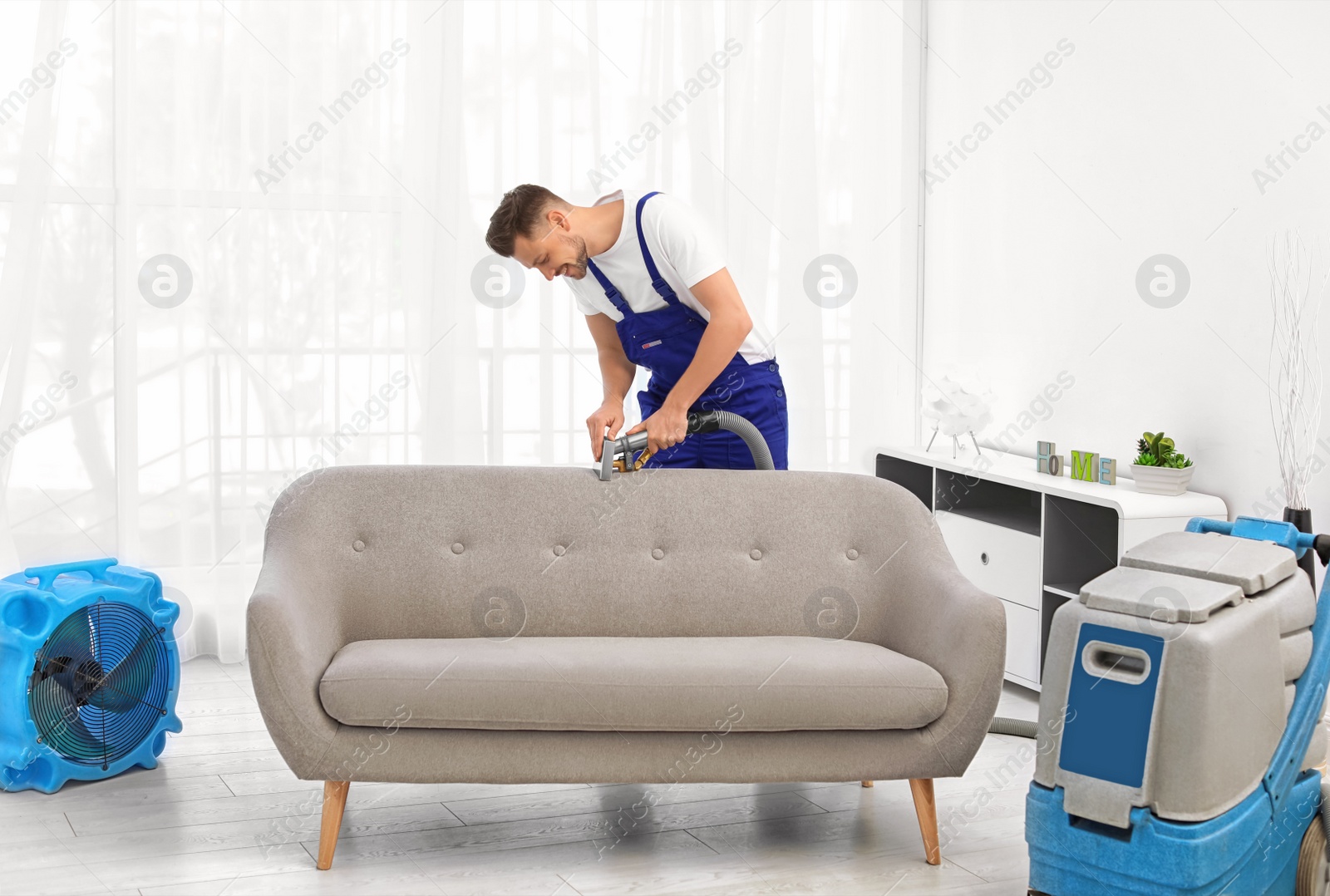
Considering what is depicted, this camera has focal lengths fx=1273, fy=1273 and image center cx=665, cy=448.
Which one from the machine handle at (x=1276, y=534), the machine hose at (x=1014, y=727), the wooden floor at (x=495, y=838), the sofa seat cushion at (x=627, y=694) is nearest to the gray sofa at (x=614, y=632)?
the sofa seat cushion at (x=627, y=694)

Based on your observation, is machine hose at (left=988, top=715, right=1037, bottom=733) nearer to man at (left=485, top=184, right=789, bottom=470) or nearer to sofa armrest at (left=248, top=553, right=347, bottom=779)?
man at (left=485, top=184, right=789, bottom=470)

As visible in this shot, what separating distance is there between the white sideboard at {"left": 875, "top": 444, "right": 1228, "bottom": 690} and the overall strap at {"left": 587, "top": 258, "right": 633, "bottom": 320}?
1.30 metres

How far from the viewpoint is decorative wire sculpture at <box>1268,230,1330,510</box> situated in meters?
3.07

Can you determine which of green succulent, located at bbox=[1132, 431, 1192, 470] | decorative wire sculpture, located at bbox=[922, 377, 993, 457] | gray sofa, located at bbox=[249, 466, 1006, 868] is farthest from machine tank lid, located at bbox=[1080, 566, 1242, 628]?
decorative wire sculpture, located at bbox=[922, 377, 993, 457]

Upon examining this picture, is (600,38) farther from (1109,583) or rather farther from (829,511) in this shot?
(1109,583)

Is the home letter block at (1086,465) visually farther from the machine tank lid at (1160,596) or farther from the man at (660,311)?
the machine tank lid at (1160,596)

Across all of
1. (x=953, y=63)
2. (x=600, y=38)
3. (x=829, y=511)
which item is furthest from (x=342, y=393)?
(x=953, y=63)

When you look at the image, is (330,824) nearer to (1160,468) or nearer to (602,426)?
(602,426)

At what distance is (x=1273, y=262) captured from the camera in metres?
3.21

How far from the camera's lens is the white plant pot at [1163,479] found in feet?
11.1

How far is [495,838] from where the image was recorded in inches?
102

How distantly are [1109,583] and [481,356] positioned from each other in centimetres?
262

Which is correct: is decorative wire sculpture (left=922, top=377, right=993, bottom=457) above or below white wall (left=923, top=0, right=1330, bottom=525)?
below

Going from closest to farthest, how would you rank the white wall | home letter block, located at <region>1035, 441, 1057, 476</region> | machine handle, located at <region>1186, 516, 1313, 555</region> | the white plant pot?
1. machine handle, located at <region>1186, 516, 1313, 555</region>
2. the white wall
3. the white plant pot
4. home letter block, located at <region>1035, 441, 1057, 476</region>
